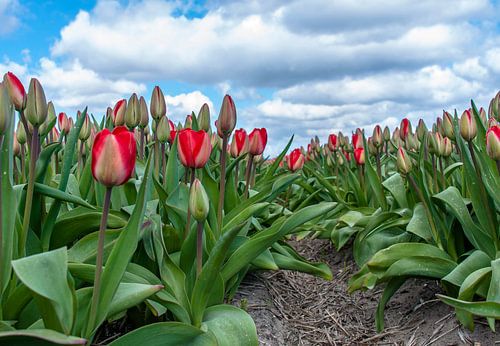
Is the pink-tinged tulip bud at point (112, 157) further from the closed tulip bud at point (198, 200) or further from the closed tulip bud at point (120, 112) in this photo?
the closed tulip bud at point (120, 112)

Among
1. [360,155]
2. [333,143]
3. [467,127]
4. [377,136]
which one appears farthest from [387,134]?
[467,127]

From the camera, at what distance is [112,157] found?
1713mm

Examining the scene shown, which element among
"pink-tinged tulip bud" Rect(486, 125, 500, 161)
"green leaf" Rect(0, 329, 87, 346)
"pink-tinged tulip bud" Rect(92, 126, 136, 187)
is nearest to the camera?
"green leaf" Rect(0, 329, 87, 346)

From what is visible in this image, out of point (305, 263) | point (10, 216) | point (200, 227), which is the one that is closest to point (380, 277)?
point (305, 263)

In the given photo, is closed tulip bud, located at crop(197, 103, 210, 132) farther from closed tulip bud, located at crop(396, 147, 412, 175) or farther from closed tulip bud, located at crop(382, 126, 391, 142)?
closed tulip bud, located at crop(382, 126, 391, 142)

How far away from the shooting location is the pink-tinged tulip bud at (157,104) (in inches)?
137

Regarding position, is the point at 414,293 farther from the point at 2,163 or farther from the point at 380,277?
the point at 2,163

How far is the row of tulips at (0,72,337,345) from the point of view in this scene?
5.65 feet

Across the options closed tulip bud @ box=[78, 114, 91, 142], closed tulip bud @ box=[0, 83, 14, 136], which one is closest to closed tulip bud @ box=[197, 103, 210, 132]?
closed tulip bud @ box=[78, 114, 91, 142]

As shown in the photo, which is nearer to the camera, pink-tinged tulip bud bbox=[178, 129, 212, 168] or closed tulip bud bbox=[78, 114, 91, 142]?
pink-tinged tulip bud bbox=[178, 129, 212, 168]

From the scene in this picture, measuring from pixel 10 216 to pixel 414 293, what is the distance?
260 cm

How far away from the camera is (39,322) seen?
194 centimetres

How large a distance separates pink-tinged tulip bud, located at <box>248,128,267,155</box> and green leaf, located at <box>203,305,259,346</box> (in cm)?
133

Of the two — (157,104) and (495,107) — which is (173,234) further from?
(495,107)
